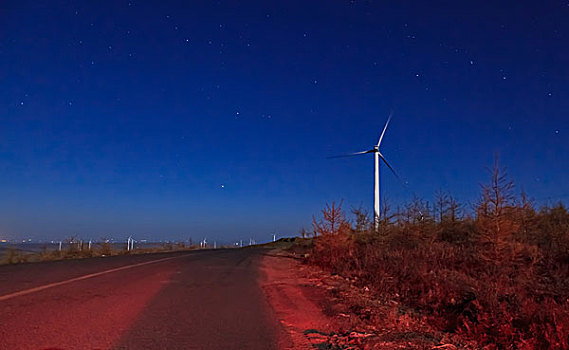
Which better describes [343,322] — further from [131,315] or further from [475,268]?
[475,268]

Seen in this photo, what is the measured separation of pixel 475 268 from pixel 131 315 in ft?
49.6

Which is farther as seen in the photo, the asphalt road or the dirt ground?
the dirt ground

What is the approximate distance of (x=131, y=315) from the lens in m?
6.68

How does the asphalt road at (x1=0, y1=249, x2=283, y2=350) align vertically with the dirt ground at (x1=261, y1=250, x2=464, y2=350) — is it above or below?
above

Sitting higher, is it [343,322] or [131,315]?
[131,315]

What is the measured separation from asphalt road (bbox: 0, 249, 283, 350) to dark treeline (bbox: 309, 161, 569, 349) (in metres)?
2.75

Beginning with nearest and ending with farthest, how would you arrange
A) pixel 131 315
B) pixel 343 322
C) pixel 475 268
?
pixel 131 315
pixel 343 322
pixel 475 268

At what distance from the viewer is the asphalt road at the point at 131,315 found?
520 cm

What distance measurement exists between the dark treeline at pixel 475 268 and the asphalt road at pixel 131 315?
108 inches

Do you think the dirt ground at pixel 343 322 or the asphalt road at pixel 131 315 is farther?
the dirt ground at pixel 343 322

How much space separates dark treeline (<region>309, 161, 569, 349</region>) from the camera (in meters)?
7.28

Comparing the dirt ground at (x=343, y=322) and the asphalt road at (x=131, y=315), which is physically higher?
the asphalt road at (x=131, y=315)

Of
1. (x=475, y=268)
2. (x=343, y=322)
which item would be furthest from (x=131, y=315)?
(x=475, y=268)

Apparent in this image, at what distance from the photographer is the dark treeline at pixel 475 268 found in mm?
7277
